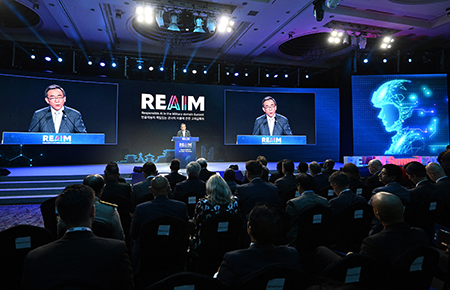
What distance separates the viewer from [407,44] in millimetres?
9891

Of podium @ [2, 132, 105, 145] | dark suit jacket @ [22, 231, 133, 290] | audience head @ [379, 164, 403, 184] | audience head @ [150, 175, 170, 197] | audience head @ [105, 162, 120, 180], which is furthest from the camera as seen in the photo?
podium @ [2, 132, 105, 145]

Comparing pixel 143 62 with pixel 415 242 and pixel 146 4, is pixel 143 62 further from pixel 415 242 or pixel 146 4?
pixel 415 242

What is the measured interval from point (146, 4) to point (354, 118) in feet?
27.6

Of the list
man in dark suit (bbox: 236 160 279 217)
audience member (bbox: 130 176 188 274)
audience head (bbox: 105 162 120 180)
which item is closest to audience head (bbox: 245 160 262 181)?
man in dark suit (bbox: 236 160 279 217)

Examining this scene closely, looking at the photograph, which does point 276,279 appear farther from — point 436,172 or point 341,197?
point 436,172

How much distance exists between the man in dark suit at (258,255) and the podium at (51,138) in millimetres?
9390

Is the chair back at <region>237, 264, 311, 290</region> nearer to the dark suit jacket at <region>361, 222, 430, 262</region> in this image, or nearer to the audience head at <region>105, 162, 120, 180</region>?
the dark suit jacket at <region>361, 222, 430, 262</region>

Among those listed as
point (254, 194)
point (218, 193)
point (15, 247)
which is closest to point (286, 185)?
point (254, 194)

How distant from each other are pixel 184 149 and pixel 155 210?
585 cm

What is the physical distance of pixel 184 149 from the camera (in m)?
8.09

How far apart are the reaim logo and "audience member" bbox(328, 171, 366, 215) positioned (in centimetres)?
835

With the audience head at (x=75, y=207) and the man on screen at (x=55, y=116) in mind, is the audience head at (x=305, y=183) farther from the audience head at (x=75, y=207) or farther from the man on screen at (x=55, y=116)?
the man on screen at (x=55, y=116)

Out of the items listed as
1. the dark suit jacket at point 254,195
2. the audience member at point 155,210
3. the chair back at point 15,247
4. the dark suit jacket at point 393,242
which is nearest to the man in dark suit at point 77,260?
the chair back at point 15,247

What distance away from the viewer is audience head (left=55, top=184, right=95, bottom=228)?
1.33 meters
